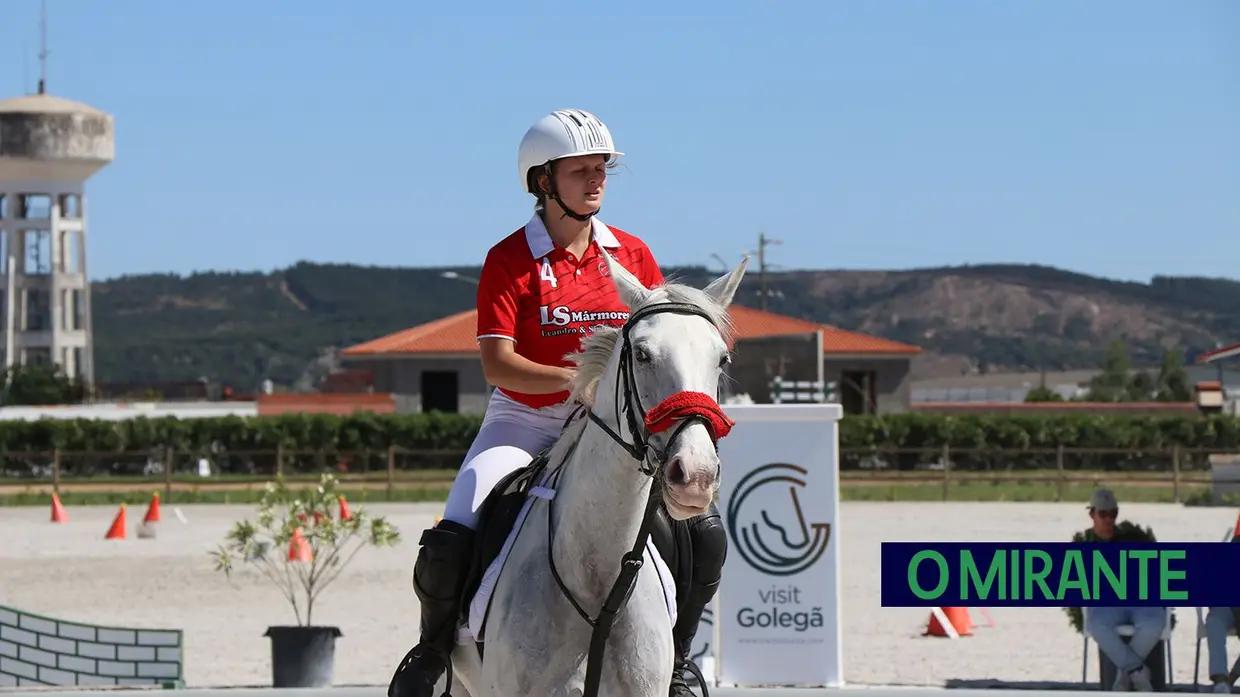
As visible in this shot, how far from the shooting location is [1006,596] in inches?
245

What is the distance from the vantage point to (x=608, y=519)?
4.73 m

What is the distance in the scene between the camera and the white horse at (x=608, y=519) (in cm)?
440

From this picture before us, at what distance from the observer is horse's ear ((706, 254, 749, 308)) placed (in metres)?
4.69

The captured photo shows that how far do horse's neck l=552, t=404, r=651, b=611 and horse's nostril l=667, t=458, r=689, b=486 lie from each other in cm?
54

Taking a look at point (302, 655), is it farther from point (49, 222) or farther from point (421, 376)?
point (49, 222)

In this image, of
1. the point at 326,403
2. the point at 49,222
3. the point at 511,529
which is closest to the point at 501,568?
the point at 511,529

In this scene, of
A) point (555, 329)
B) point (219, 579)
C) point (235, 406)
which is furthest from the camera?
point (235, 406)

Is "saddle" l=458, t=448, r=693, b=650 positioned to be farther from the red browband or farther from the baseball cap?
the baseball cap

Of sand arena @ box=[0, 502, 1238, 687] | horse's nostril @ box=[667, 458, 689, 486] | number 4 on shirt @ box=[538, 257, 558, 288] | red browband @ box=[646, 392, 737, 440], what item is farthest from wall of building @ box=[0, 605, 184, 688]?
horse's nostril @ box=[667, 458, 689, 486]

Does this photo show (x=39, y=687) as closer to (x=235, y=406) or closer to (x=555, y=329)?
(x=555, y=329)

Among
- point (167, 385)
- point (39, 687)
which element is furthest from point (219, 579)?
point (167, 385)

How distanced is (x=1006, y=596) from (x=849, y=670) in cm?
567

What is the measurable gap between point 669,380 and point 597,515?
62 cm

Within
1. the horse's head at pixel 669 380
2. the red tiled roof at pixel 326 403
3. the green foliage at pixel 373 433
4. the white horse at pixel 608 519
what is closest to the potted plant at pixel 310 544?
the white horse at pixel 608 519
